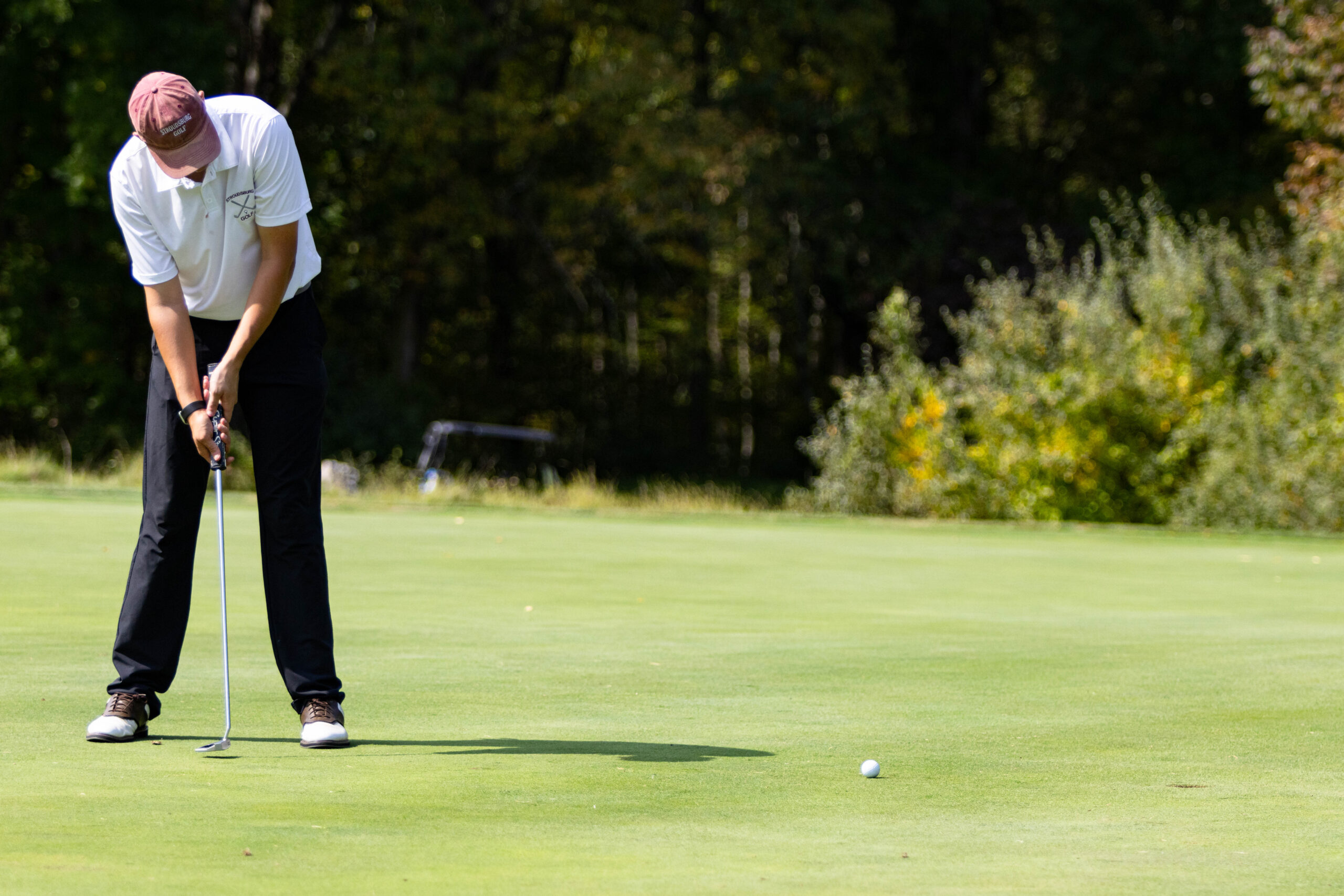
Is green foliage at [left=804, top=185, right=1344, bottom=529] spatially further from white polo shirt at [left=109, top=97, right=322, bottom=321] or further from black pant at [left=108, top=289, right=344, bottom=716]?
white polo shirt at [left=109, top=97, right=322, bottom=321]

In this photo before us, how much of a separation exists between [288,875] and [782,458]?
1320 inches

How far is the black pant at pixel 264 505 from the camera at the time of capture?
Result: 5.44 metres

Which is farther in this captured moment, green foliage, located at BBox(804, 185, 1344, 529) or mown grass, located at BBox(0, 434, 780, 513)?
mown grass, located at BBox(0, 434, 780, 513)

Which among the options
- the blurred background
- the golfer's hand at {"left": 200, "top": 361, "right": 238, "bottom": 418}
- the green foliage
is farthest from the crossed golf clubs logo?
the blurred background

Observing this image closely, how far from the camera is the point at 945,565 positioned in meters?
12.9

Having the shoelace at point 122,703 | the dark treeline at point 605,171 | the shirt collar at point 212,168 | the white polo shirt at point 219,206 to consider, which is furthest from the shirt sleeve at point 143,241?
the dark treeline at point 605,171

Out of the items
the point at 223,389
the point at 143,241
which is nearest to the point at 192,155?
the point at 143,241

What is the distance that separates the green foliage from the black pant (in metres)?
15.1

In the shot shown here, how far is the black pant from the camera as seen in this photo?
5.44 meters

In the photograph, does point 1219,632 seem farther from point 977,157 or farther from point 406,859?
point 977,157

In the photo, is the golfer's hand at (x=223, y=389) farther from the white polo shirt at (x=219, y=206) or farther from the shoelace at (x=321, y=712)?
the shoelace at (x=321, y=712)

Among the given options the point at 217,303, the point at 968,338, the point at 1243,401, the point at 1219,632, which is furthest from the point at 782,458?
the point at 217,303

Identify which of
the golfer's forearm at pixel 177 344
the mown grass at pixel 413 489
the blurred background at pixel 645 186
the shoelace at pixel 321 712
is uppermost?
the blurred background at pixel 645 186

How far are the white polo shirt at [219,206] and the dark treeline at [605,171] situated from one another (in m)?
23.0
